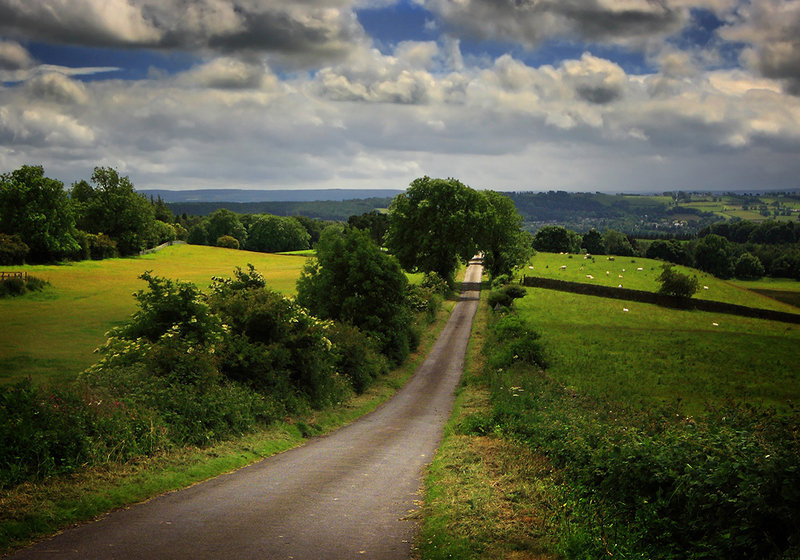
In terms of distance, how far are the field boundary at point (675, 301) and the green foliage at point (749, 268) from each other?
85.4m

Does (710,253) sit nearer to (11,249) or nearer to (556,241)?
(556,241)

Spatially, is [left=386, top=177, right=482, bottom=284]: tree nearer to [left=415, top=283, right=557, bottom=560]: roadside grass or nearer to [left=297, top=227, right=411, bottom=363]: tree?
[left=297, top=227, right=411, bottom=363]: tree

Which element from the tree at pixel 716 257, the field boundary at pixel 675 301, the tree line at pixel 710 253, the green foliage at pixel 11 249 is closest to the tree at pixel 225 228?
the tree line at pixel 710 253

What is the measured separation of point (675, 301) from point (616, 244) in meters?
112

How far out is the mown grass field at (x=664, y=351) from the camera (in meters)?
34.9

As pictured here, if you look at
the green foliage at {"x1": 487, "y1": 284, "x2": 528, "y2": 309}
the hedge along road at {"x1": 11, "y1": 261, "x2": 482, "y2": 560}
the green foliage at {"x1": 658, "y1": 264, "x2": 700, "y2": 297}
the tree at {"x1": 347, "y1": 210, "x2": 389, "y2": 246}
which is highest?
the tree at {"x1": 347, "y1": 210, "x2": 389, "y2": 246}

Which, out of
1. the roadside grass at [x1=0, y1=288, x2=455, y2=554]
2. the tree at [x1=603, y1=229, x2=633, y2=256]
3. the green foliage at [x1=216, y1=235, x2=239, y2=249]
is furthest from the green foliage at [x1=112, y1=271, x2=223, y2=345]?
the tree at [x1=603, y1=229, x2=633, y2=256]

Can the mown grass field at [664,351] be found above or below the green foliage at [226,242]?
below

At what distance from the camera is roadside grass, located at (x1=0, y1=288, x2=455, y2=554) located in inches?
392

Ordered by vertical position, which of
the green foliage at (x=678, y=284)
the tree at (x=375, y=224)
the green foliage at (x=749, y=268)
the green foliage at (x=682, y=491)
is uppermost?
the tree at (x=375, y=224)

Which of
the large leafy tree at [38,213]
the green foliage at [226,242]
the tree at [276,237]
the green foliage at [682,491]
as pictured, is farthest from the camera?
the tree at [276,237]

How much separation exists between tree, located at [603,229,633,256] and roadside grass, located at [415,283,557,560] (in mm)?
171200

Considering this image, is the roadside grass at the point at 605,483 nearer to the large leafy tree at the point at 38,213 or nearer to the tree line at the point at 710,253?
the large leafy tree at the point at 38,213

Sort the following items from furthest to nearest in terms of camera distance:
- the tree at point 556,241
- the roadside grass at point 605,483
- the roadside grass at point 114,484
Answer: the tree at point 556,241 → the roadside grass at point 114,484 → the roadside grass at point 605,483
